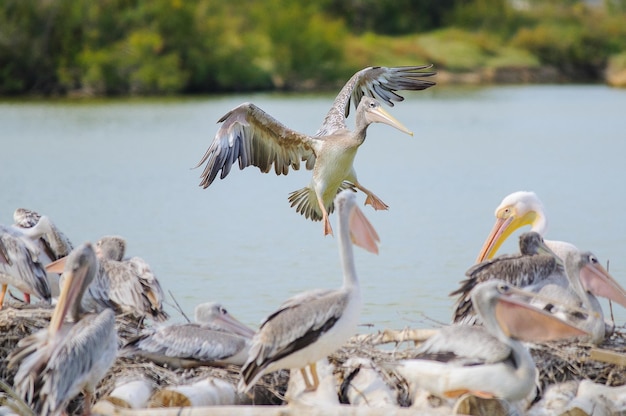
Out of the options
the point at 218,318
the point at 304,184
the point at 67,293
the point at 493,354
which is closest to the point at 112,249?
the point at 218,318

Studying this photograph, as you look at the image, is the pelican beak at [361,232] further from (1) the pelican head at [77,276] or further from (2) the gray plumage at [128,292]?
(2) the gray plumage at [128,292]

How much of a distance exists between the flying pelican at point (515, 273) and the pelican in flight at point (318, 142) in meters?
2.78

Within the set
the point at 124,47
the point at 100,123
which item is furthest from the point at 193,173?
the point at 124,47

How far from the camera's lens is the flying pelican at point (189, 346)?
5.52 m

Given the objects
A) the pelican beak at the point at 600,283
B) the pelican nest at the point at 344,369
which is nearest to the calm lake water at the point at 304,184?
the pelican nest at the point at 344,369

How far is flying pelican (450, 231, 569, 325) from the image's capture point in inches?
234

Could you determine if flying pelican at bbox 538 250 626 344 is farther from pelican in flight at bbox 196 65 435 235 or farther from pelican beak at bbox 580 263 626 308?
pelican in flight at bbox 196 65 435 235

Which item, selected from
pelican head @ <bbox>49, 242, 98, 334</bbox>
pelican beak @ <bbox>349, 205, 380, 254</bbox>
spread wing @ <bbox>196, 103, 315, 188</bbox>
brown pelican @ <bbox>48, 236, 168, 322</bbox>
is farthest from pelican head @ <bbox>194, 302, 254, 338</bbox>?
spread wing @ <bbox>196, 103, 315, 188</bbox>

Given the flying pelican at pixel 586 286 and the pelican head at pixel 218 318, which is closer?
the flying pelican at pixel 586 286

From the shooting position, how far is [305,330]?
487 cm

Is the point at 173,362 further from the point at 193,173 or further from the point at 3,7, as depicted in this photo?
the point at 3,7

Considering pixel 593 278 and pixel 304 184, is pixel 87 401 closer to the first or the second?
pixel 593 278

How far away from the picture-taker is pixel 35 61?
4088 cm

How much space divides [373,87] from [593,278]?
Answer: 4.99m
